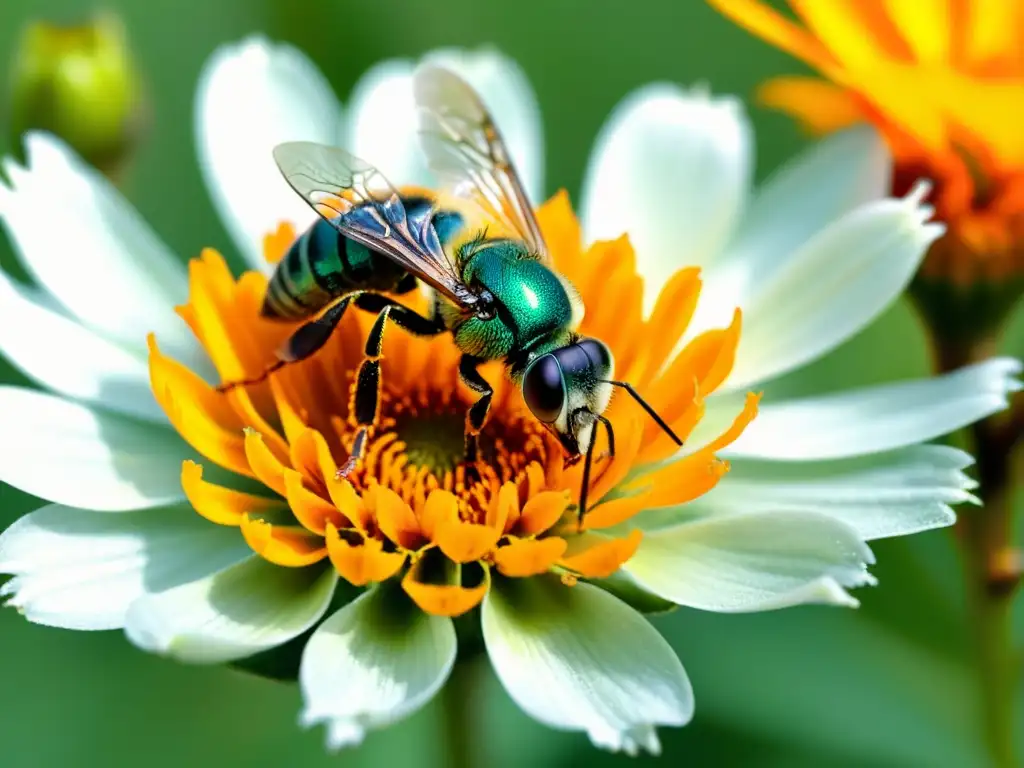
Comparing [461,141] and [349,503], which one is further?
[461,141]

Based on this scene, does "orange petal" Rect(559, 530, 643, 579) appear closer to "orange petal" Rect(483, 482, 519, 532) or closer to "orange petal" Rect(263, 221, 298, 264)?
"orange petal" Rect(483, 482, 519, 532)

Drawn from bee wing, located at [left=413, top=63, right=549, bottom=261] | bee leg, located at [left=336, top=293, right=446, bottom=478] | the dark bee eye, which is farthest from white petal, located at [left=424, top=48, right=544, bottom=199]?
the dark bee eye

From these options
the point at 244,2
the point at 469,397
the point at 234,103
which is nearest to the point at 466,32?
the point at 244,2

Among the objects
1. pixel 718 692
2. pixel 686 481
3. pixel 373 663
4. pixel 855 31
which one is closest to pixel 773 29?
pixel 855 31

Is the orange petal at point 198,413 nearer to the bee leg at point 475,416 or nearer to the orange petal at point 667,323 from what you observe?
the bee leg at point 475,416

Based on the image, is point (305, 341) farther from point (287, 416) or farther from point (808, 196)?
point (808, 196)

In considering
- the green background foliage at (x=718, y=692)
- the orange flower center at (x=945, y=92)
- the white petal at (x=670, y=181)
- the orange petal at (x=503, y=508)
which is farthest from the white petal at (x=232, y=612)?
the orange flower center at (x=945, y=92)

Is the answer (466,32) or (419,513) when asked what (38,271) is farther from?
(466,32)
